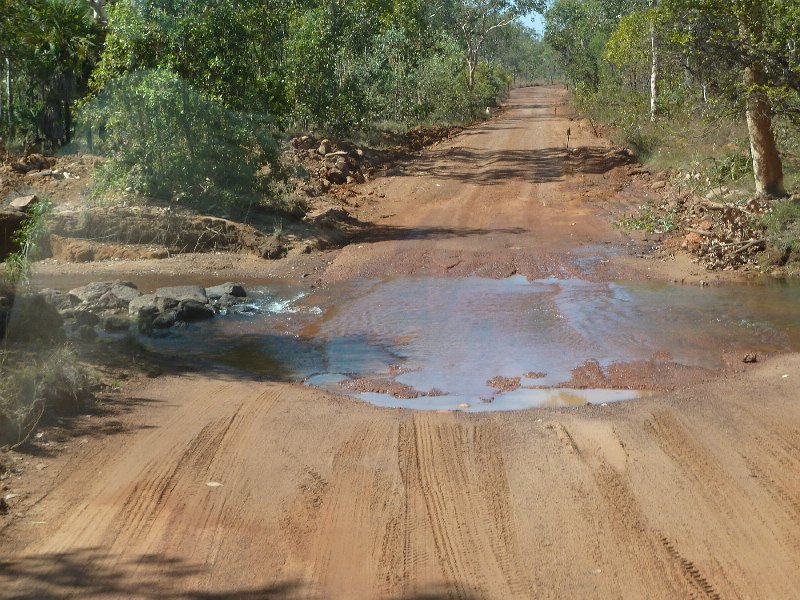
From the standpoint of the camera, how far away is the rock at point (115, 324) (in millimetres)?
11625

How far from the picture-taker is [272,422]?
7.61 meters

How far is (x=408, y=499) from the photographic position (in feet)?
19.8

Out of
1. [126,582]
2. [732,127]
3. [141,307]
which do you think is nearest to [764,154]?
[732,127]

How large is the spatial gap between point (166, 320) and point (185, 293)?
89 centimetres

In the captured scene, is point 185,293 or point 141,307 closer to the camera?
point 141,307

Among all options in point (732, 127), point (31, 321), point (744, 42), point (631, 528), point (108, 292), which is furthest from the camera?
point (732, 127)

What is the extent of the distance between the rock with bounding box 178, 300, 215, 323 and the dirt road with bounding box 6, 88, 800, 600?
3018 millimetres

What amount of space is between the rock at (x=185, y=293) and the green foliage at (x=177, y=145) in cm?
496

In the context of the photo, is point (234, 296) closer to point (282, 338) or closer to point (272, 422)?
point (282, 338)

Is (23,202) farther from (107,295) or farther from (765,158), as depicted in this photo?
(765,158)

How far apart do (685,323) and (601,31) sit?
126ft

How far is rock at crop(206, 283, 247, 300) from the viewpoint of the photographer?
1319 centimetres

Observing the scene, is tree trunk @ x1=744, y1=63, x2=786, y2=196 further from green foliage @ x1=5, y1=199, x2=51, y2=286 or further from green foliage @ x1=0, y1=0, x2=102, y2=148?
green foliage @ x1=0, y1=0, x2=102, y2=148

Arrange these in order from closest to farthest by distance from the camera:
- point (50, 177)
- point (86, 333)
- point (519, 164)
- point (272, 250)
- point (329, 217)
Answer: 1. point (86, 333)
2. point (272, 250)
3. point (329, 217)
4. point (50, 177)
5. point (519, 164)
